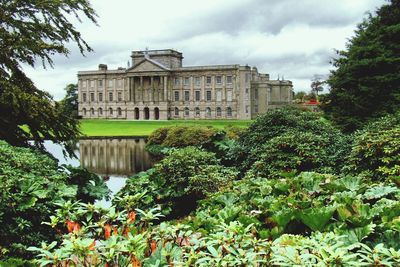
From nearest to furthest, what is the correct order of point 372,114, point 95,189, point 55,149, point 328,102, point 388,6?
point 95,189 < point 372,114 < point 388,6 < point 328,102 < point 55,149

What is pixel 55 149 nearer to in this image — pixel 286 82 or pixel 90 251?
pixel 90 251

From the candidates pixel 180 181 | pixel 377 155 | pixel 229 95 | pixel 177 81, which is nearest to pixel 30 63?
pixel 180 181

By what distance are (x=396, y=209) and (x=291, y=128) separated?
7.56 metres

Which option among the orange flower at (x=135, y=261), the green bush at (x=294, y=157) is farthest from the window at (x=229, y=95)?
the orange flower at (x=135, y=261)

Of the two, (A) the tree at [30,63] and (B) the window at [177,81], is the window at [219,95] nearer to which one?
(B) the window at [177,81]

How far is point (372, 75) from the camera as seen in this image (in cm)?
2088

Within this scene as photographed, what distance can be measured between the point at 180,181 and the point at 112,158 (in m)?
13.7

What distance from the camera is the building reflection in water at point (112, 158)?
62.5 ft

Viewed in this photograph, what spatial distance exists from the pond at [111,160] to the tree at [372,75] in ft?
33.6

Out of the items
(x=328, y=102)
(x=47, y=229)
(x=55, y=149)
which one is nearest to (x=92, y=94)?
(x=55, y=149)

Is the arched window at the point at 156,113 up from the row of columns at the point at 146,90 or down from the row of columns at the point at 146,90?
down

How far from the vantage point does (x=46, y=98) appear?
39.6 feet

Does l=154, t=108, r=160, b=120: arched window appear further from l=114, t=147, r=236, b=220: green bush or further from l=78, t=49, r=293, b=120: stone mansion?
l=114, t=147, r=236, b=220: green bush

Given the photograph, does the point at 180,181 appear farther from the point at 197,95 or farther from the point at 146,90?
the point at 146,90
